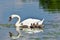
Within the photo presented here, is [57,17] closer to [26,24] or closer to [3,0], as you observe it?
[26,24]

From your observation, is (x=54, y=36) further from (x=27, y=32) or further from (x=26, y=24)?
(x=26, y=24)

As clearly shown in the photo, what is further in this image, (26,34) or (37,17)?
(37,17)

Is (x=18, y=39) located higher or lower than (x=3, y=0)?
higher

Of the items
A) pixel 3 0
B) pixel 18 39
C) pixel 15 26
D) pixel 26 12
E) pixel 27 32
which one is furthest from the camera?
pixel 3 0

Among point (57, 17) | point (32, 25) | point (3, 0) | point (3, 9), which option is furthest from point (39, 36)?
point (3, 0)

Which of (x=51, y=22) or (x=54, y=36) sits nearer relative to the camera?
(x=54, y=36)

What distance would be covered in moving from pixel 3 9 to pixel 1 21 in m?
4.71

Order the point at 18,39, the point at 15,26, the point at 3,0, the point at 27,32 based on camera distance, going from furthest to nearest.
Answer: the point at 3,0 → the point at 15,26 → the point at 27,32 → the point at 18,39

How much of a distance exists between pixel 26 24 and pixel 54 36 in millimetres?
3410

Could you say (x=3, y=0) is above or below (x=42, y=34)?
below

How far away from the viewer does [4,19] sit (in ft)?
66.7

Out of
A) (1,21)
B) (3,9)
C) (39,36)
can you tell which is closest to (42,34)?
(39,36)

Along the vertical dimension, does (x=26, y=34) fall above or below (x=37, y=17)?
above

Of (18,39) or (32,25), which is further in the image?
(32,25)
